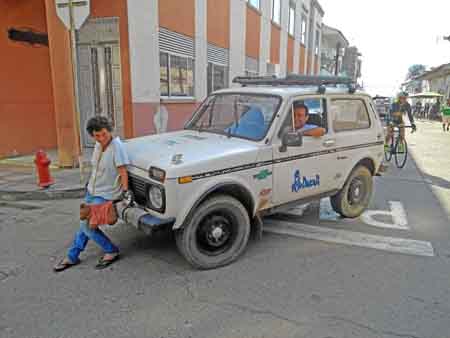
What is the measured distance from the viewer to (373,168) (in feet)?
Answer: 17.7

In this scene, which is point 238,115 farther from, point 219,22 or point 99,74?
point 219,22

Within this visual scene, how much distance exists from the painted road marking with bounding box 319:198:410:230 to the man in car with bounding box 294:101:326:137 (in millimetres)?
1572

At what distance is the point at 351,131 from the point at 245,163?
2.01 meters

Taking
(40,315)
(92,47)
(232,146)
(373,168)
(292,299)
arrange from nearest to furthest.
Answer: (40,315), (292,299), (232,146), (373,168), (92,47)

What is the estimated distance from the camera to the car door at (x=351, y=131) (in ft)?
15.2

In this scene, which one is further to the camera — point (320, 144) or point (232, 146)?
point (320, 144)

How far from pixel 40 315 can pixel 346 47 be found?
41623mm

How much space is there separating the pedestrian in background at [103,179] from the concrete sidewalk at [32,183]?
106 inches

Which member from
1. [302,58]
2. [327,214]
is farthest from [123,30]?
[302,58]

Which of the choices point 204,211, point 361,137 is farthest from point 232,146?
point 361,137

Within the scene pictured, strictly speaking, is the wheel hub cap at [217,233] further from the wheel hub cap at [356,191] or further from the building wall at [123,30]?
the building wall at [123,30]

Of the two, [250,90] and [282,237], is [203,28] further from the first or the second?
[282,237]

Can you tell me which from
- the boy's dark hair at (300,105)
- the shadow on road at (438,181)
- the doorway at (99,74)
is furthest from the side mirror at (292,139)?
the doorway at (99,74)

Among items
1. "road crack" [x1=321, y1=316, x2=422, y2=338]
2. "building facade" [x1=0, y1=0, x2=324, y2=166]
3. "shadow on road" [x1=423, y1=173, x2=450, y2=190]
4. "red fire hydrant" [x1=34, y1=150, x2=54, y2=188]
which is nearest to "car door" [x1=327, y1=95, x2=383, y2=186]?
"road crack" [x1=321, y1=316, x2=422, y2=338]
